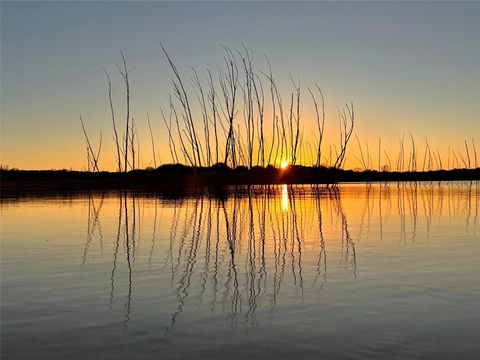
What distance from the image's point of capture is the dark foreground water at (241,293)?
6.00 meters

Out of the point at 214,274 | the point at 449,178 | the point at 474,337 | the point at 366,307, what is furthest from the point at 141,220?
the point at 449,178

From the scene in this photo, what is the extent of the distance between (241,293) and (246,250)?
4.33m

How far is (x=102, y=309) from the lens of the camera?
7539 millimetres

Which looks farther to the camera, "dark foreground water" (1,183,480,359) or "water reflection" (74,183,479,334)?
"water reflection" (74,183,479,334)

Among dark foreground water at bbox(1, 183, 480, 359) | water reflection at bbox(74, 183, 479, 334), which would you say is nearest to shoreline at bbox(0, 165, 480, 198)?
water reflection at bbox(74, 183, 479, 334)

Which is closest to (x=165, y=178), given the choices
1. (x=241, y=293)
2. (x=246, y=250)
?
(x=246, y=250)

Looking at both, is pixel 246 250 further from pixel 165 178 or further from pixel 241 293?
pixel 165 178

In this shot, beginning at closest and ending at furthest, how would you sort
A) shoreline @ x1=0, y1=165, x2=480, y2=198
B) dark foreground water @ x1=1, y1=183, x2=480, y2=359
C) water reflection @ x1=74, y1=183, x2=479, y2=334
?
1. dark foreground water @ x1=1, y1=183, x2=480, y2=359
2. water reflection @ x1=74, y1=183, x2=479, y2=334
3. shoreline @ x1=0, y1=165, x2=480, y2=198

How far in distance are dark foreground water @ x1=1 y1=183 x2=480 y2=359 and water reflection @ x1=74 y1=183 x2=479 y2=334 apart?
0.04m

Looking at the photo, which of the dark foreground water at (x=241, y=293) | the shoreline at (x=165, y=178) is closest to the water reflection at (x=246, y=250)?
the dark foreground water at (x=241, y=293)

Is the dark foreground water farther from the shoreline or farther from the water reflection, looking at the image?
the shoreline

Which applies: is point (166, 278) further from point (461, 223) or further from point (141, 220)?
point (461, 223)

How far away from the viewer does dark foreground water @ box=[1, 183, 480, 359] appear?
6000 mm

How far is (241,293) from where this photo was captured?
8.47 metres
